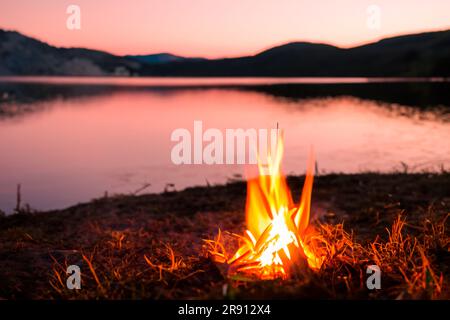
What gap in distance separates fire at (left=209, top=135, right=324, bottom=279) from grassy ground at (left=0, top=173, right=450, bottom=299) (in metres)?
0.22

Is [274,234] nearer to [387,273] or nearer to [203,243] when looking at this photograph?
[387,273]

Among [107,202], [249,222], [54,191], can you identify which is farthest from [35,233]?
[54,191]

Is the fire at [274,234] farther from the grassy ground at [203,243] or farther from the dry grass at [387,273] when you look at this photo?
the grassy ground at [203,243]

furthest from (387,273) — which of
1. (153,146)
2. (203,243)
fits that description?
(153,146)

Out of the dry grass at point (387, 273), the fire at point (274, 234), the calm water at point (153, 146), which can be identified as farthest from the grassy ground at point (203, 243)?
the calm water at point (153, 146)

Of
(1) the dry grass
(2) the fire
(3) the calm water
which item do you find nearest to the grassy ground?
(1) the dry grass

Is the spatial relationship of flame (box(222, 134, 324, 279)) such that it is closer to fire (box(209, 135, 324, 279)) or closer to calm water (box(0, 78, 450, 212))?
fire (box(209, 135, 324, 279))

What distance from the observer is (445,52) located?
16100 cm

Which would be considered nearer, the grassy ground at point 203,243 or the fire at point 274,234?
the grassy ground at point 203,243

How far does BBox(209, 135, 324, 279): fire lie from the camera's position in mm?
5008

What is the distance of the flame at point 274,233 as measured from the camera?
16.5ft

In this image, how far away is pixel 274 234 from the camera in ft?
17.6

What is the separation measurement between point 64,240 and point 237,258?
11.8 feet

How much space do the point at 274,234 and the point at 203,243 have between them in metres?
2.33
